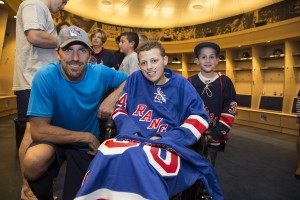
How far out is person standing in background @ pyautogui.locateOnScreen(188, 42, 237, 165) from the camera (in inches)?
73.3

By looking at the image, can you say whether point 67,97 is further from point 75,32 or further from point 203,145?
point 203,145

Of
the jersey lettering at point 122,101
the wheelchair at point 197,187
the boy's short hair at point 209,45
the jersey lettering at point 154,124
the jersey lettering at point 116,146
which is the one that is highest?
the boy's short hair at point 209,45

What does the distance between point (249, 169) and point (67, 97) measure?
8.53 ft

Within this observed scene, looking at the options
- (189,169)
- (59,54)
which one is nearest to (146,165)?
(189,169)

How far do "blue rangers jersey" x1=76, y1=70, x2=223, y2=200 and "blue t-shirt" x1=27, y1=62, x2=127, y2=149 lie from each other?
7.2 inches

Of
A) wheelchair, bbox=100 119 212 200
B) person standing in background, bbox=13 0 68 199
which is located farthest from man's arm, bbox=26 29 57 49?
wheelchair, bbox=100 119 212 200

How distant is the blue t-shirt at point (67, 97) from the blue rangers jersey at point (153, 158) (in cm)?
18

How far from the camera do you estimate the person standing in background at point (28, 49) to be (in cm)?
157

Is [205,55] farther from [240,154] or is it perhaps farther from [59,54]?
[240,154]

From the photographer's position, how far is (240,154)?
12.2 feet

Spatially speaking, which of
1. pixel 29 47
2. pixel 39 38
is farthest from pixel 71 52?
pixel 29 47

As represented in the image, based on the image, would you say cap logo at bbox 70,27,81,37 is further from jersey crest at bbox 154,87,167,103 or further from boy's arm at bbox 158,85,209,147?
boy's arm at bbox 158,85,209,147

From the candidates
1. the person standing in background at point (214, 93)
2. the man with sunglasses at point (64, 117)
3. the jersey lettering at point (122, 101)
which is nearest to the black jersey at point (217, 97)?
the person standing in background at point (214, 93)

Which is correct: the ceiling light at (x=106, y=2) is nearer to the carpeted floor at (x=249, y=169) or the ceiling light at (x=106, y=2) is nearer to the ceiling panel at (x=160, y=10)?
the ceiling panel at (x=160, y=10)
